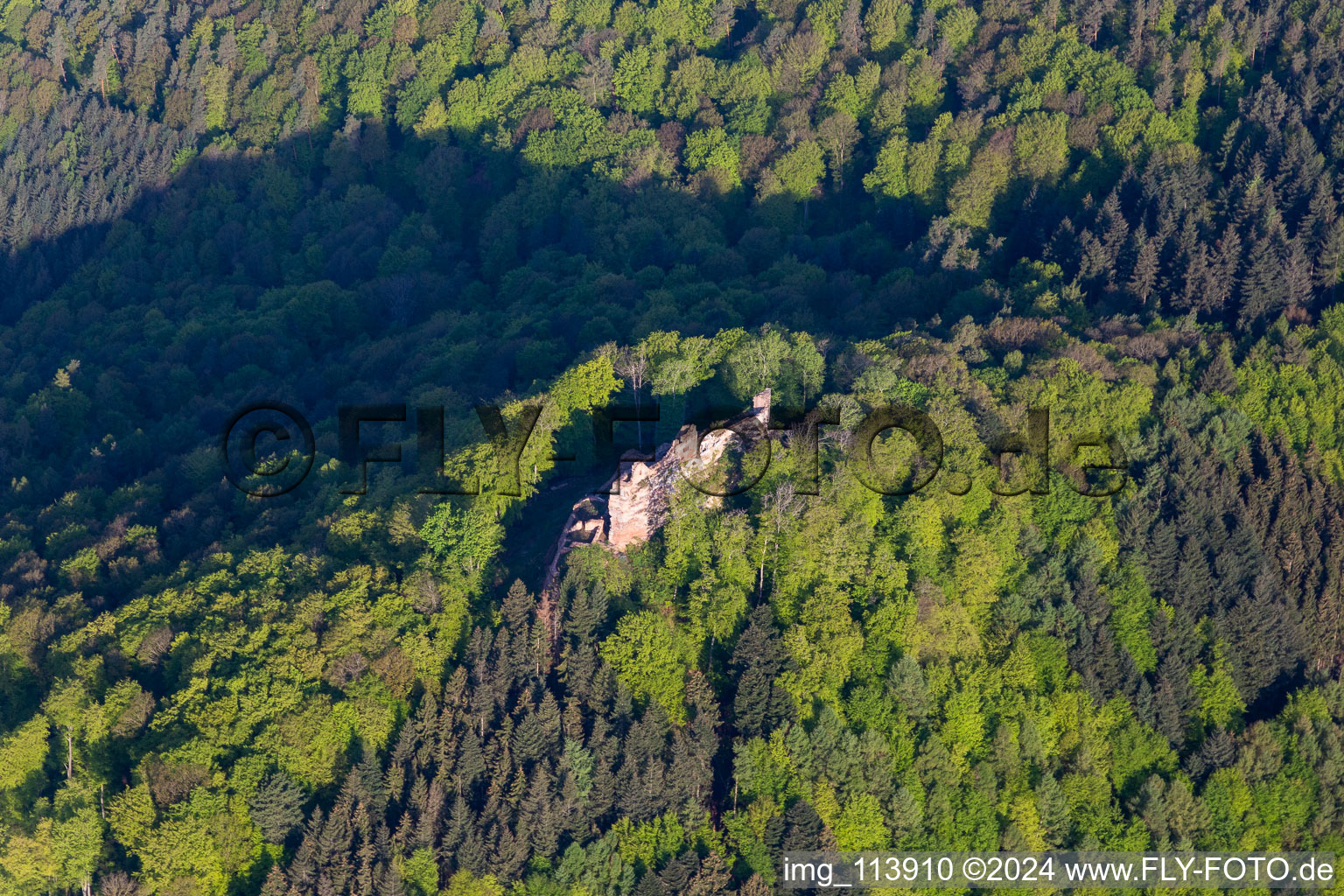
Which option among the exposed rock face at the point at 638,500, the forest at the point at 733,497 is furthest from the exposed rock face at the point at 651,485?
the forest at the point at 733,497

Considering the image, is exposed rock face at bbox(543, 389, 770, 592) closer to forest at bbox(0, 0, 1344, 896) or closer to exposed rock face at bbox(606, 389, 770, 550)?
exposed rock face at bbox(606, 389, 770, 550)

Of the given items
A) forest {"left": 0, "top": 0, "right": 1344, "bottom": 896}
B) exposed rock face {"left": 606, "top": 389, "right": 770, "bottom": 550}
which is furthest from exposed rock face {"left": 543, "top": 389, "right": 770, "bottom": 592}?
forest {"left": 0, "top": 0, "right": 1344, "bottom": 896}

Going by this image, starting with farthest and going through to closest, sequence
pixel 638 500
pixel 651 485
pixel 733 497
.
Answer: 1. pixel 733 497
2. pixel 651 485
3. pixel 638 500

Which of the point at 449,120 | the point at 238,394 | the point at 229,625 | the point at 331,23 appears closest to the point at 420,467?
the point at 229,625

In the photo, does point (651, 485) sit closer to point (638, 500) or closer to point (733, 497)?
point (638, 500)

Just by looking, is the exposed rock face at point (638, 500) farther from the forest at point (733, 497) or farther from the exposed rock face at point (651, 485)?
the forest at point (733, 497)

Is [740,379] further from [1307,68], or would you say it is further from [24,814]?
[1307,68]

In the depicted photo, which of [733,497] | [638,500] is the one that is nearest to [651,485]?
[638,500]
